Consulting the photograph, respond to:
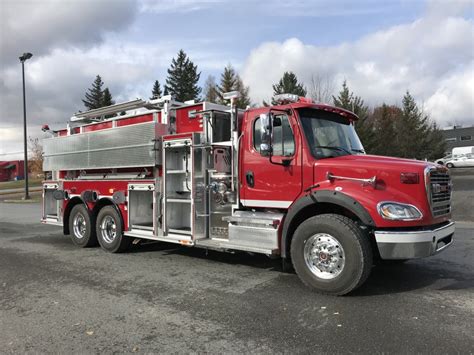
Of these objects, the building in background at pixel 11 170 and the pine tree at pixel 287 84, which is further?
the building in background at pixel 11 170

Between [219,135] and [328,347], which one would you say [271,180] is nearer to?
[219,135]

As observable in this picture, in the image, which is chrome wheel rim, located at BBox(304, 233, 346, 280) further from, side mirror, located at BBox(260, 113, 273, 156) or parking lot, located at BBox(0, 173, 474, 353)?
side mirror, located at BBox(260, 113, 273, 156)

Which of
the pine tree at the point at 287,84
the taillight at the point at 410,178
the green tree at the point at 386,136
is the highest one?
the pine tree at the point at 287,84

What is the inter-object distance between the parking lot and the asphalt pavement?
0.04ft

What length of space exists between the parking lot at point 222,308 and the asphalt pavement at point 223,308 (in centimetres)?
1

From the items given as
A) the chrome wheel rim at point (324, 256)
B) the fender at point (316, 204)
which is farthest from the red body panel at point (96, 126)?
the chrome wheel rim at point (324, 256)

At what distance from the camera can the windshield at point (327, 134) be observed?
6.20 metres

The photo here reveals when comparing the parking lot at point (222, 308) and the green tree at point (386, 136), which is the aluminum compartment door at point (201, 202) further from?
the green tree at point (386, 136)

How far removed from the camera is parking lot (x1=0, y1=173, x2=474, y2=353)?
421 centimetres

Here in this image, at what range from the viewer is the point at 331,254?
18.4 ft

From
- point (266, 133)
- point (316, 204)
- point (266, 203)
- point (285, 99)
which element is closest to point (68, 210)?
point (266, 203)

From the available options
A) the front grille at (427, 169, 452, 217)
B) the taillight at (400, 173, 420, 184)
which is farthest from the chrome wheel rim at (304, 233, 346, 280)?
the front grille at (427, 169, 452, 217)

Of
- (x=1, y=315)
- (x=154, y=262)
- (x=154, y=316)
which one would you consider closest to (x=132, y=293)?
(x=154, y=316)

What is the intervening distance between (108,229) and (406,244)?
6.09 metres
